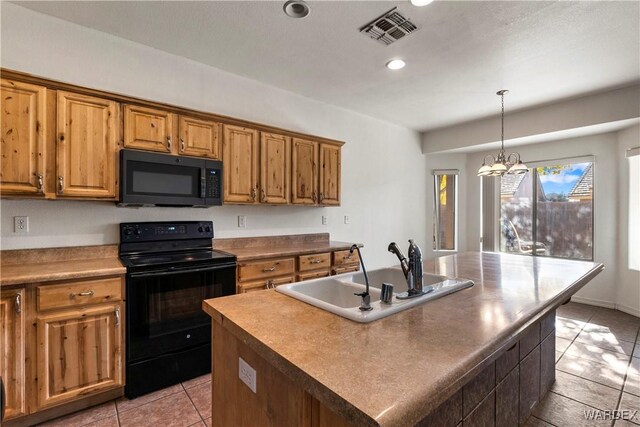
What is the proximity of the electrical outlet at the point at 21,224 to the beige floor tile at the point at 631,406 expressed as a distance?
14.2ft

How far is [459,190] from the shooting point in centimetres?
Result: 563

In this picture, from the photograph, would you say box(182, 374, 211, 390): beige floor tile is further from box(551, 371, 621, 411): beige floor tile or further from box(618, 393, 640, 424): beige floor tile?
box(618, 393, 640, 424): beige floor tile

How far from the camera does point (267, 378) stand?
3.45 feet

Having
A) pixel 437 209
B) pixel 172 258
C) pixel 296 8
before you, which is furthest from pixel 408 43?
pixel 437 209

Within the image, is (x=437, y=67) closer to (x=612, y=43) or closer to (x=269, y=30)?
(x=612, y=43)

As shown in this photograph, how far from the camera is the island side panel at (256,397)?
0.88 meters

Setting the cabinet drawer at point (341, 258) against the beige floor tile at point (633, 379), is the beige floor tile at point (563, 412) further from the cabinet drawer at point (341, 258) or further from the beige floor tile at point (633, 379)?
the cabinet drawer at point (341, 258)

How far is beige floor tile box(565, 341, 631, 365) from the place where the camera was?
277 cm

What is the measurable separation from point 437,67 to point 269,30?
166 cm

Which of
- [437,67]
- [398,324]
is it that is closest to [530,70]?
[437,67]

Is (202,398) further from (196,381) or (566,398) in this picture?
(566,398)

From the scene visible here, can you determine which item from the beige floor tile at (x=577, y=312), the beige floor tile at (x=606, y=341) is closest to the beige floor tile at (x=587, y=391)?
the beige floor tile at (x=606, y=341)

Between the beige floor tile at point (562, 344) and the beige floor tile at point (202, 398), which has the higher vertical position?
the beige floor tile at point (202, 398)

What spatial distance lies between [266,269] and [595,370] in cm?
296
